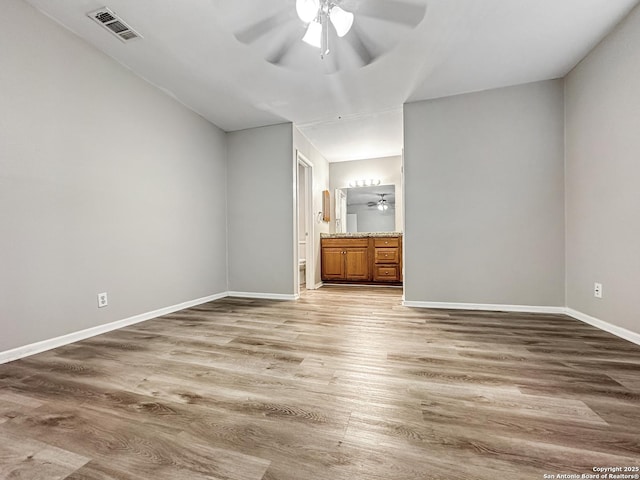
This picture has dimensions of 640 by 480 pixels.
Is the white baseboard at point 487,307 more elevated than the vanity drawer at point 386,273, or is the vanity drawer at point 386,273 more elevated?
the vanity drawer at point 386,273

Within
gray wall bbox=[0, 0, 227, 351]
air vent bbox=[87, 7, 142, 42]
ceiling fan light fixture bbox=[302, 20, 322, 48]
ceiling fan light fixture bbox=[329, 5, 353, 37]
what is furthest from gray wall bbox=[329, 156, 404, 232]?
air vent bbox=[87, 7, 142, 42]

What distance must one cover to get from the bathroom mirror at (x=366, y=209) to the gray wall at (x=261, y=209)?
7.26 feet

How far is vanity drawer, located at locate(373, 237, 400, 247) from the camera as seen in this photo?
15.8 feet

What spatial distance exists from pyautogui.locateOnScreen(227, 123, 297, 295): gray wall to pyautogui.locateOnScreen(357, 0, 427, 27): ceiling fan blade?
197 centimetres

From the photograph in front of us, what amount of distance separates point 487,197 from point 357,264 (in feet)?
8.30

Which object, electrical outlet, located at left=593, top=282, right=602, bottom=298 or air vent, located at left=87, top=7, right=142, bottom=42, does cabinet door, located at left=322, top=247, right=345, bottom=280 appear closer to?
electrical outlet, located at left=593, top=282, right=602, bottom=298

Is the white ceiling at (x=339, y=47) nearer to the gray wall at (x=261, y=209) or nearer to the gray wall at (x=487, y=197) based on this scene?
the gray wall at (x=487, y=197)

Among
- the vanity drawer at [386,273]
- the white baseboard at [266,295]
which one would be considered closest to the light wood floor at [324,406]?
the white baseboard at [266,295]

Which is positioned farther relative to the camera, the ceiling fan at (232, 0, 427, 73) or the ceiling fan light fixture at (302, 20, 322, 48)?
the ceiling fan light fixture at (302, 20, 322, 48)

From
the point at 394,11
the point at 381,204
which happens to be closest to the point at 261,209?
the point at 394,11

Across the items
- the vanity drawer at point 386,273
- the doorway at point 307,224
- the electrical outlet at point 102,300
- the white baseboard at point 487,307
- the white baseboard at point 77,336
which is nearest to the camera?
the white baseboard at point 77,336

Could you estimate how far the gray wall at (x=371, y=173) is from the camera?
5387 mm

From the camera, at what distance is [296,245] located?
371 centimetres

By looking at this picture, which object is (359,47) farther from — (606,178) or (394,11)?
(606,178)
